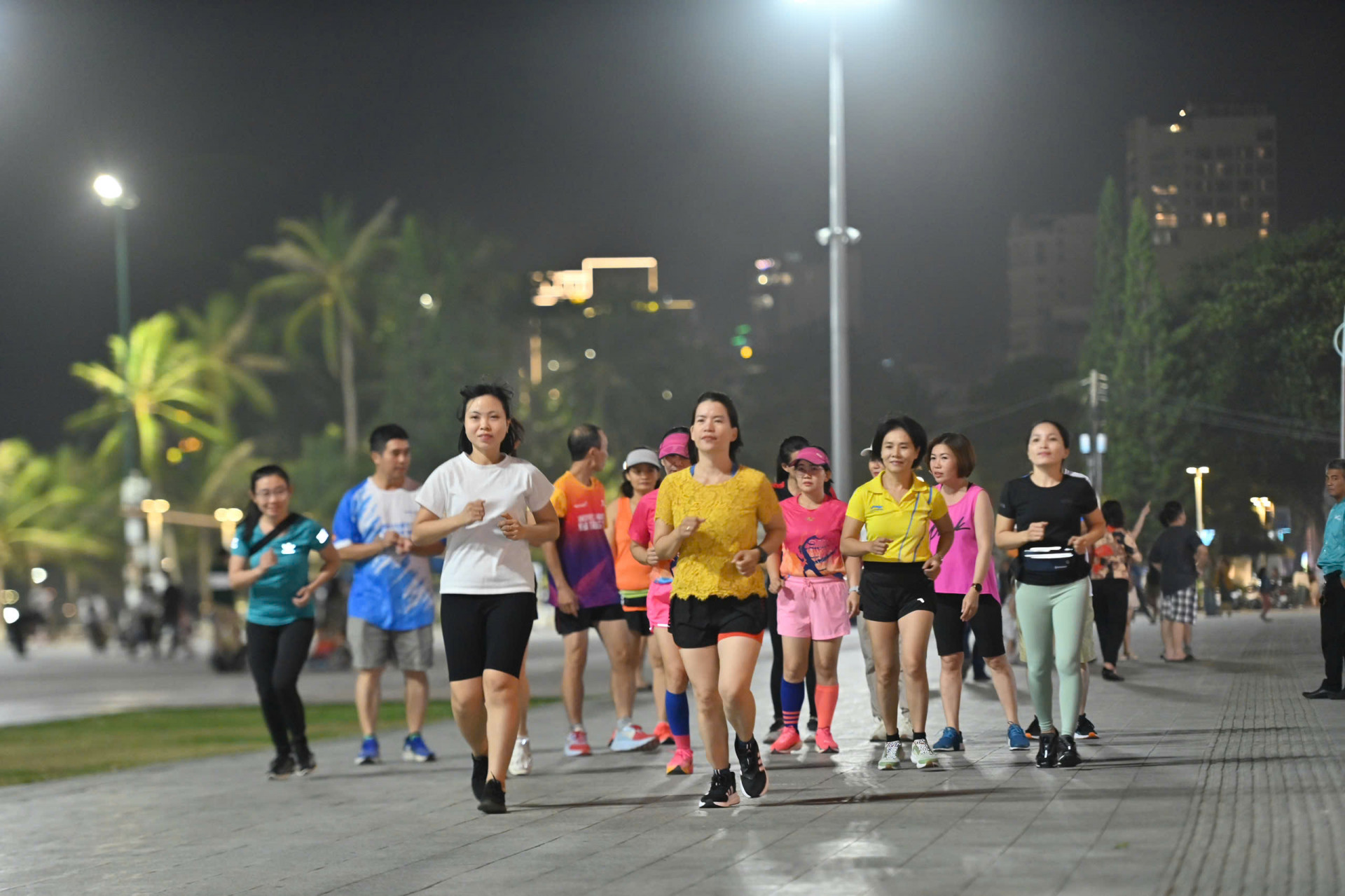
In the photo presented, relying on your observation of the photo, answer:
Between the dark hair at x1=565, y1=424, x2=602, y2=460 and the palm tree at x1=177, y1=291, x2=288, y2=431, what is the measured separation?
2575 inches

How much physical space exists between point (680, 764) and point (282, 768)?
2.68 meters

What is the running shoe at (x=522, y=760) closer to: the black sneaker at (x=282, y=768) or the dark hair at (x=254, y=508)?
the black sneaker at (x=282, y=768)

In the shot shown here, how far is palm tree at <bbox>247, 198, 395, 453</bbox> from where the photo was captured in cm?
7044

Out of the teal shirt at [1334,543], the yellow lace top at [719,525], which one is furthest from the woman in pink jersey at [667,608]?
the teal shirt at [1334,543]

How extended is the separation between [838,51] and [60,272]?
6411 centimetres

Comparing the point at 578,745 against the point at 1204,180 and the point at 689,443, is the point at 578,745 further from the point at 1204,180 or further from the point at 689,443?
the point at 1204,180

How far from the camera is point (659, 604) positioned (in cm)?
915

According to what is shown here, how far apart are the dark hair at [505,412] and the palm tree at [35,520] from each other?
223ft

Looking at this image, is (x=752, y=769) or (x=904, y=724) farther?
(x=904, y=724)

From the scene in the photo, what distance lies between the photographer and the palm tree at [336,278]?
231 feet

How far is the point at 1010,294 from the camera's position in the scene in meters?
24.1

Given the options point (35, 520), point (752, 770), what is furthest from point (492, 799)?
point (35, 520)

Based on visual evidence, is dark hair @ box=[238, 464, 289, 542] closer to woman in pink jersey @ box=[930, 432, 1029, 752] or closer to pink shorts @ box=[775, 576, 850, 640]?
pink shorts @ box=[775, 576, 850, 640]

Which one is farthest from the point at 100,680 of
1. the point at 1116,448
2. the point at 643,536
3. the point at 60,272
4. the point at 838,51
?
the point at 60,272
